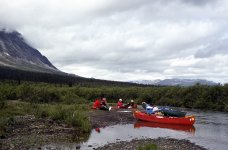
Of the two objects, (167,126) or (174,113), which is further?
(174,113)

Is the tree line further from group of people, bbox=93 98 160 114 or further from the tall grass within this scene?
the tall grass

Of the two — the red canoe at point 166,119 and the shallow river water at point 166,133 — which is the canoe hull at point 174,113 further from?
the red canoe at point 166,119

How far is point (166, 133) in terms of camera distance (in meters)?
33.5

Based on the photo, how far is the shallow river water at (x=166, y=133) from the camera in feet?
88.7

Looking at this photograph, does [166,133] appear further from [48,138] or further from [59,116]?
[48,138]

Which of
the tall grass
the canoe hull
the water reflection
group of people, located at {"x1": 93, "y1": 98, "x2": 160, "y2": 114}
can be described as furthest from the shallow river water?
group of people, located at {"x1": 93, "y1": 98, "x2": 160, "y2": 114}

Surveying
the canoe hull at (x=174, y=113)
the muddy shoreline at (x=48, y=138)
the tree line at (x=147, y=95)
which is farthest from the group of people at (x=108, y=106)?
the muddy shoreline at (x=48, y=138)

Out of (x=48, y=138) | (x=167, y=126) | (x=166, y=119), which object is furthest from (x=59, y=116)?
(x=166, y=119)

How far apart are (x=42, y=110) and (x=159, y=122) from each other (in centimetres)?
1353

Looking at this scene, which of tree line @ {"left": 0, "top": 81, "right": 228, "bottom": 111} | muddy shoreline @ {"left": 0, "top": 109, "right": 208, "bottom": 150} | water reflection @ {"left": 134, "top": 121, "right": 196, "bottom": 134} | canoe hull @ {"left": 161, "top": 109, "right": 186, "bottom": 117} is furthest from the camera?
tree line @ {"left": 0, "top": 81, "right": 228, "bottom": 111}

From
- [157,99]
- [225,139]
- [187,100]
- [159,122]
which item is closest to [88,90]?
[157,99]

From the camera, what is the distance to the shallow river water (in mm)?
27031

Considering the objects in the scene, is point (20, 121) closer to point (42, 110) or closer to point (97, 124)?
point (42, 110)

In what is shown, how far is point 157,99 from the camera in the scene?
235ft
